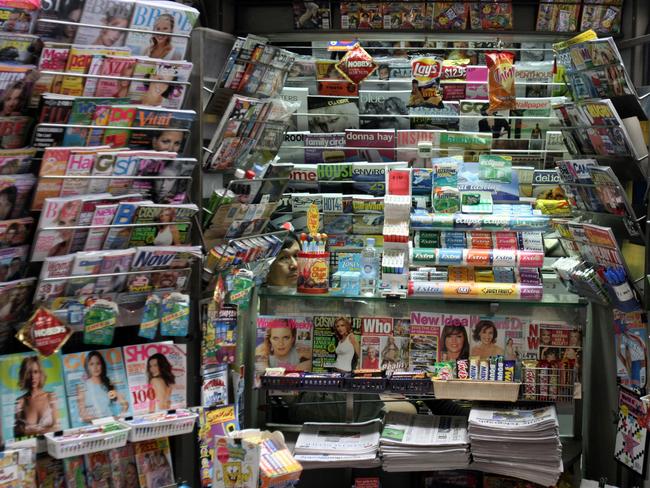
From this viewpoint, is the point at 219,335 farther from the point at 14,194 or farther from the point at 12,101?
the point at 12,101

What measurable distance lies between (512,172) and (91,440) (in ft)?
8.42

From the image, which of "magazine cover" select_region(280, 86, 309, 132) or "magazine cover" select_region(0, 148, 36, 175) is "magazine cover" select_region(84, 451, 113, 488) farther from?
"magazine cover" select_region(280, 86, 309, 132)

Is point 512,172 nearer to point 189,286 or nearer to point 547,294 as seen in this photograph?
point 547,294

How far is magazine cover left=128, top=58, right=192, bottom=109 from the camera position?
2.68 m

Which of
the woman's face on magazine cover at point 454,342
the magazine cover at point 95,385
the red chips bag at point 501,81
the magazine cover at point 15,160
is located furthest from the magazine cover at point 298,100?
the magazine cover at point 15,160

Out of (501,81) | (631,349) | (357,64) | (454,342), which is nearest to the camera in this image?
(631,349)

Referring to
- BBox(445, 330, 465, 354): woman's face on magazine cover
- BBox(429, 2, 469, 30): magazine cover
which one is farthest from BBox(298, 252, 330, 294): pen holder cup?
BBox(429, 2, 469, 30): magazine cover

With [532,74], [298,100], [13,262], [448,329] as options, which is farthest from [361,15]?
[13,262]

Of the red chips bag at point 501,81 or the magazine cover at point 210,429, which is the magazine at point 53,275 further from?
the red chips bag at point 501,81

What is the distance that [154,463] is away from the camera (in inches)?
110

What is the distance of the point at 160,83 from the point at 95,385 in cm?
96

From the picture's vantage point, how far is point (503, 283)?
12.4 feet

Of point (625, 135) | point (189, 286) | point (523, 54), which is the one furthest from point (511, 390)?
point (523, 54)

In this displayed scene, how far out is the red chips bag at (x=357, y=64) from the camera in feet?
14.8
